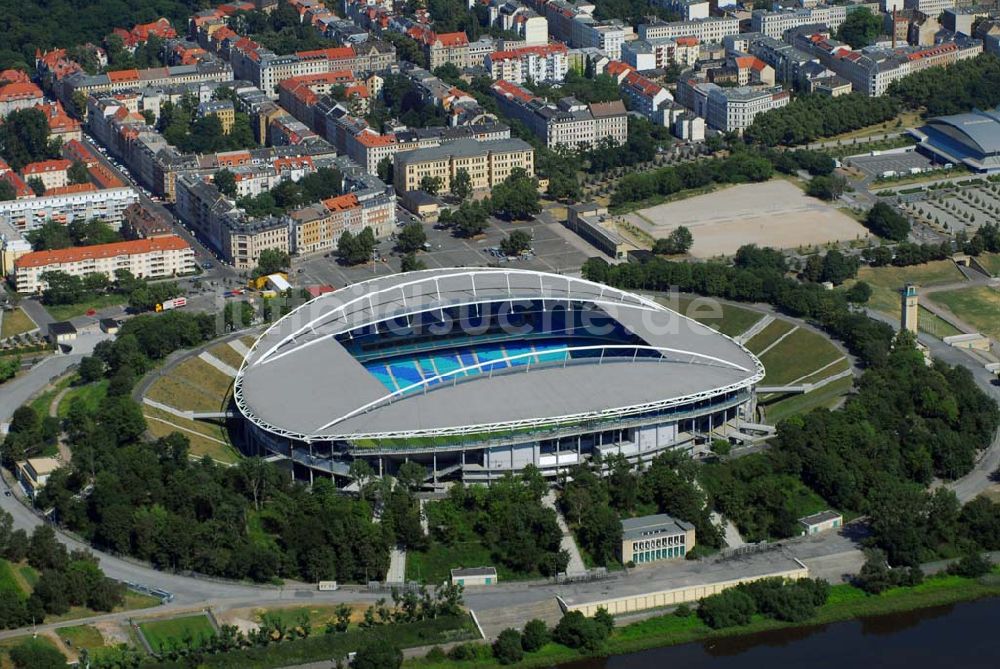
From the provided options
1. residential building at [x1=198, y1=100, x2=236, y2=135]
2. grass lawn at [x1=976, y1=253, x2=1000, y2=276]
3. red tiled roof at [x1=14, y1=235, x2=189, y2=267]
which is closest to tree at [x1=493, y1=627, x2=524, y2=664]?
red tiled roof at [x1=14, y1=235, x2=189, y2=267]

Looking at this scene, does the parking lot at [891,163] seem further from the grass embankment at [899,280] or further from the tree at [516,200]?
the tree at [516,200]

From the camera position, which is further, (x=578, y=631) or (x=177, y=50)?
(x=177, y=50)

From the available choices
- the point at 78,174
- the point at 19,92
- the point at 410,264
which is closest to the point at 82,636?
the point at 410,264

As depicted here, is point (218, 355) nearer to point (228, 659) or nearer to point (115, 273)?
point (115, 273)

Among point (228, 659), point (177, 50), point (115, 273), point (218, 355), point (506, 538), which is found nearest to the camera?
point (228, 659)

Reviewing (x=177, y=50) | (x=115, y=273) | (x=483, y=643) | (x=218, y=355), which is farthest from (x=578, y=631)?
(x=177, y=50)

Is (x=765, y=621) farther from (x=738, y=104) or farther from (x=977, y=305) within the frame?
(x=738, y=104)

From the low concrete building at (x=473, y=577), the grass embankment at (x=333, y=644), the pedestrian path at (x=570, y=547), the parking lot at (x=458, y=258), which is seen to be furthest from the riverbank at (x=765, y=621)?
the parking lot at (x=458, y=258)
